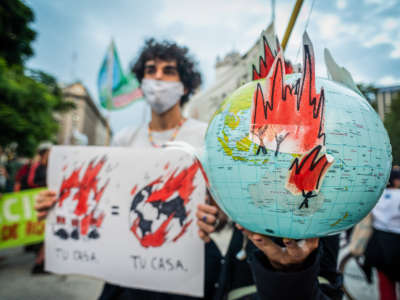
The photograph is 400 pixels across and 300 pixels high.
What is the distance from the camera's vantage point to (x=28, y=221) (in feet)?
9.84

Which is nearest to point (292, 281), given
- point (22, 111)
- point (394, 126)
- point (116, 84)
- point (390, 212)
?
point (394, 126)

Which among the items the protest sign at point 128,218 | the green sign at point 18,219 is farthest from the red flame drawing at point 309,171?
the green sign at point 18,219

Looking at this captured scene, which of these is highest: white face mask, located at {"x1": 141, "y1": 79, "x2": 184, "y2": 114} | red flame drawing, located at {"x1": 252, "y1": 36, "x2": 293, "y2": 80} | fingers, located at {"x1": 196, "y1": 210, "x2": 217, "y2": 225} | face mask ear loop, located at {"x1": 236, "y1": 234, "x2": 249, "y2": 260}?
white face mask, located at {"x1": 141, "y1": 79, "x2": 184, "y2": 114}

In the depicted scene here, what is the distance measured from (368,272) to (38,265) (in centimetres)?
476

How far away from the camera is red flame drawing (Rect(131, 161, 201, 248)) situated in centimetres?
130

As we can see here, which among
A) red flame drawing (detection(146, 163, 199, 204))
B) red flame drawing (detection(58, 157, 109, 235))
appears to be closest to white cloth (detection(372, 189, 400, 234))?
red flame drawing (detection(146, 163, 199, 204))

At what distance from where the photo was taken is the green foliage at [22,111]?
715 cm

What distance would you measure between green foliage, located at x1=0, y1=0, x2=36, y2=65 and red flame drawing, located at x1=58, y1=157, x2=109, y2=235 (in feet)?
45.8

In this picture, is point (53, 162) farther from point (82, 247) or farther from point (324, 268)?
point (324, 268)

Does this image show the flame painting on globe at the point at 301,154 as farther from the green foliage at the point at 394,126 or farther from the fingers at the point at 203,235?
the fingers at the point at 203,235

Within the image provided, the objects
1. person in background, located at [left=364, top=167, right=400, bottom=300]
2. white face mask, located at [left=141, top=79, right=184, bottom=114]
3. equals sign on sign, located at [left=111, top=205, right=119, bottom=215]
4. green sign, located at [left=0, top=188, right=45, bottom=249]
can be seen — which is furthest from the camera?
green sign, located at [left=0, top=188, right=45, bottom=249]

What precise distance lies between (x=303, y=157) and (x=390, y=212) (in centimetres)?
305

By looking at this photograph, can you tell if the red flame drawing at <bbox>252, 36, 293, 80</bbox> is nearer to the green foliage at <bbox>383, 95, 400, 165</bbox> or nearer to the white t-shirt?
the green foliage at <bbox>383, 95, 400, 165</bbox>

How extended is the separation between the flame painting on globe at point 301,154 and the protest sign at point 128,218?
0.69m
